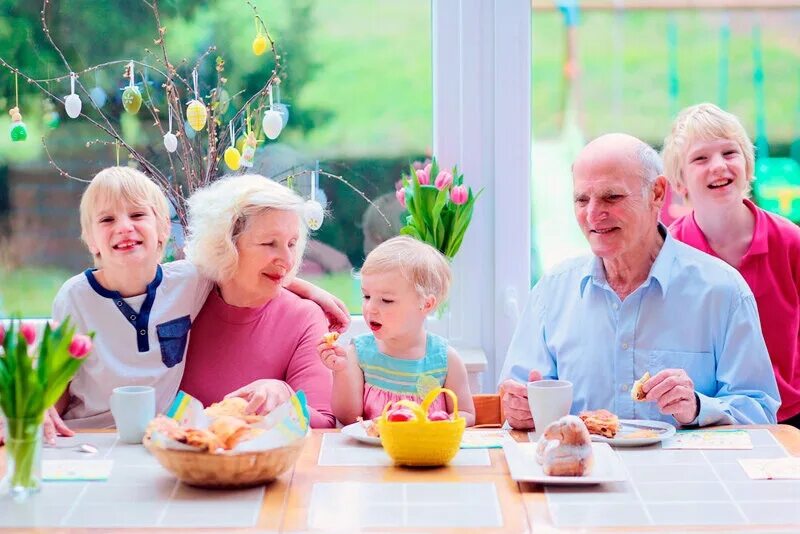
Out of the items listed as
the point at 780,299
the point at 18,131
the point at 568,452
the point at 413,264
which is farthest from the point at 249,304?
the point at 780,299

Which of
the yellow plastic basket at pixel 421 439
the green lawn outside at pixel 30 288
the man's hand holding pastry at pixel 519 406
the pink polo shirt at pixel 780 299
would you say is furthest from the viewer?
the green lawn outside at pixel 30 288

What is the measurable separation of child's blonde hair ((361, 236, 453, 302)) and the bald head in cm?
42

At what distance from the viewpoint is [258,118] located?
356 centimetres

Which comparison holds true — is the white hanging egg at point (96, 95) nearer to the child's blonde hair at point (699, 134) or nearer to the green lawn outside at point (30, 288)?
the green lawn outside at point (30, 288)

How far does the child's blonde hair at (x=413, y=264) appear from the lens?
8.02 ft

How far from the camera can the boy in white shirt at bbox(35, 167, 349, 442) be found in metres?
2.55

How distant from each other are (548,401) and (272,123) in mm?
1753

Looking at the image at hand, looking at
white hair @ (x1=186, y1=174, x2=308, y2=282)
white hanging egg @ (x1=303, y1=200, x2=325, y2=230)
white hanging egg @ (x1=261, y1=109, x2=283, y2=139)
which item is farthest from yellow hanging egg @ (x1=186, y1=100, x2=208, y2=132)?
white hair @ (x1=186, y1=174, x2=308, y2=282)

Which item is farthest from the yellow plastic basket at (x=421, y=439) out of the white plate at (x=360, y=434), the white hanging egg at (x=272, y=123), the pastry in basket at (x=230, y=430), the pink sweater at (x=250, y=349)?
the white hanging egg at (x=272, y=123)

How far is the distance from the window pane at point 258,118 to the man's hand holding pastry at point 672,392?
1.62 metres

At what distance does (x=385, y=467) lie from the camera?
1.92 metres

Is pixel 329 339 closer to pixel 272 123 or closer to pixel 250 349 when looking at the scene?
pixel 250 349

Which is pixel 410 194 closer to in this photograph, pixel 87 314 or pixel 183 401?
pixel 87 314

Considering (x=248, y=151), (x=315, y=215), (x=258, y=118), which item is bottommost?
(x=315, y=215)
